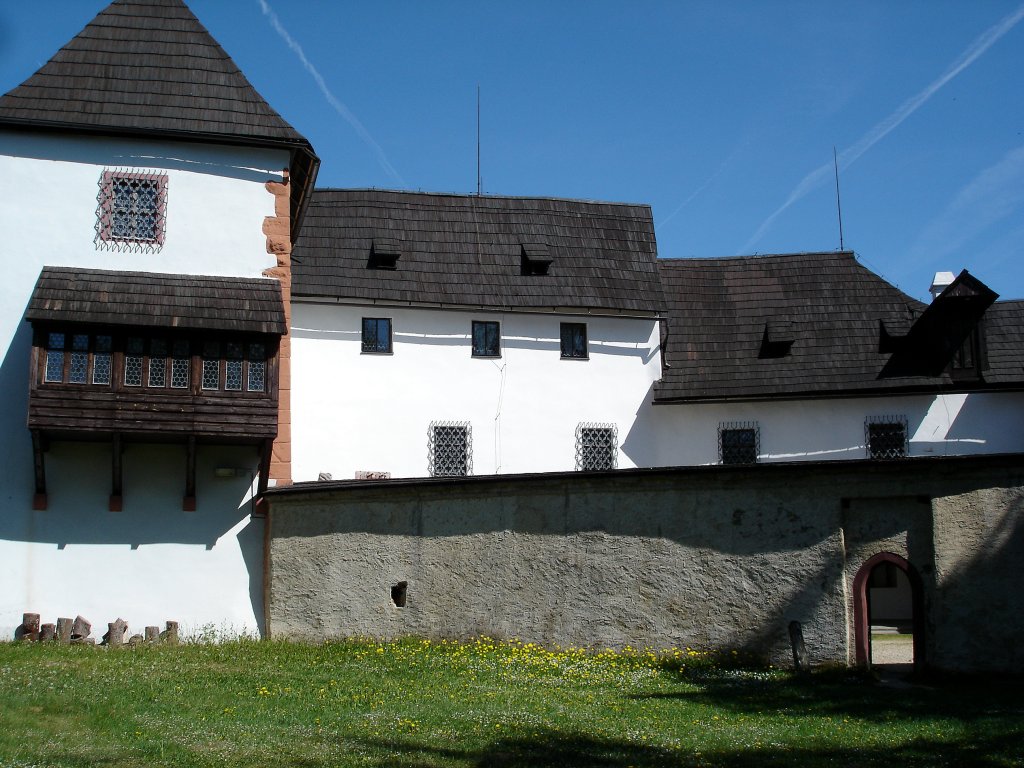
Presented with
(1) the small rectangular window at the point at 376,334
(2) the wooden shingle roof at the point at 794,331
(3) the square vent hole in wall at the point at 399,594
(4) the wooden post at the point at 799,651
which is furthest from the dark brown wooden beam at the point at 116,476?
(2) the wooden shingle roof at the point at 794,331

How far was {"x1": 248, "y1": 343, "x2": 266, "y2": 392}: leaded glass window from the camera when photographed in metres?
22.6

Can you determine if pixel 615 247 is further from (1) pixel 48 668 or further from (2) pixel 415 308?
(1) pixel 48 668

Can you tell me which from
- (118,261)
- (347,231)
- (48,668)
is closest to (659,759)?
(48,668)

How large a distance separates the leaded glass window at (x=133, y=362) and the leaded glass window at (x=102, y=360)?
0.92 ft

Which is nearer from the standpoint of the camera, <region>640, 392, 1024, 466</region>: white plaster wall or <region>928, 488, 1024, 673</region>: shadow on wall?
<region>928, 488, 1024, 673</region>: shadow on wall

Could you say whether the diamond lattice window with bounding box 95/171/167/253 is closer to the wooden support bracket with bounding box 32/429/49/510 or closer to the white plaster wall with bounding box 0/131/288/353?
the white plaster wall with bounding box 0/131/288/353

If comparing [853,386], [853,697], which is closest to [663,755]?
[853,697]

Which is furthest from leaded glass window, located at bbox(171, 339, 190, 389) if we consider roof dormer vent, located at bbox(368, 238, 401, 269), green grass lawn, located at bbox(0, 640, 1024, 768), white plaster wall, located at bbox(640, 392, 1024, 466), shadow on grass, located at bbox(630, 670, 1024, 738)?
white plaster wall, located at bbox(640, 392, 1024, 466)

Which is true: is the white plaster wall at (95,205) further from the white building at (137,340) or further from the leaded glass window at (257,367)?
the leaded glass window at (257,367)

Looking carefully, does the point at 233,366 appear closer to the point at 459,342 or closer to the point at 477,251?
the point at 459,342

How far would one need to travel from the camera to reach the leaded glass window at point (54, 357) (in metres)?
21.8

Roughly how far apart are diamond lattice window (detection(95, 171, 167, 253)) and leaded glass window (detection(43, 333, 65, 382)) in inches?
85.8

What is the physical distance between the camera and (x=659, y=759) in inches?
528

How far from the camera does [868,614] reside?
1966 centimetres
